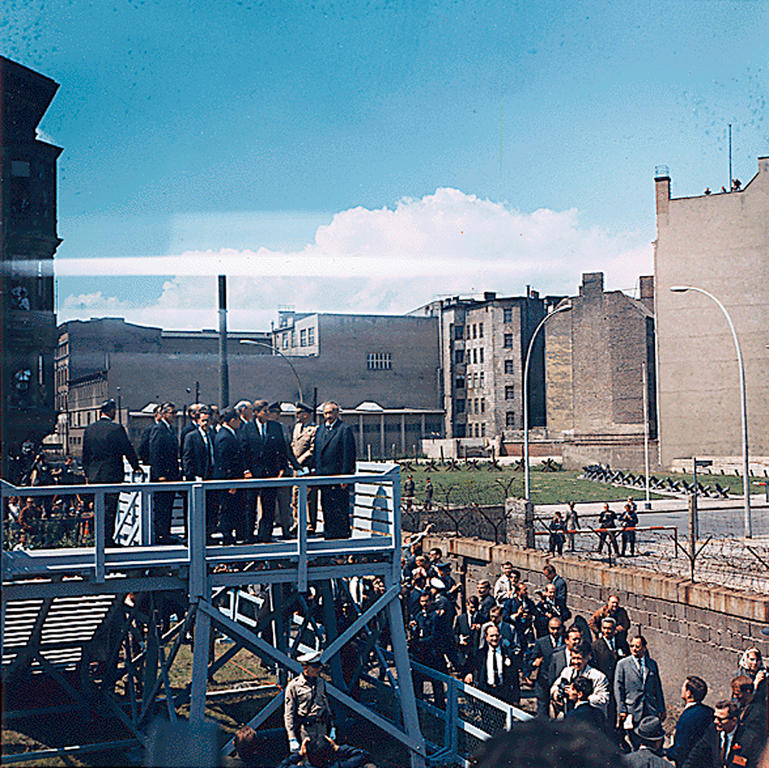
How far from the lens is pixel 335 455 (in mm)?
6711

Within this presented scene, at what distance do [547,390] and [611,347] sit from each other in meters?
5.31

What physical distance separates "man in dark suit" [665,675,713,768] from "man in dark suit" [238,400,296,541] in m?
2.85

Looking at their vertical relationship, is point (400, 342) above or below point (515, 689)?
above

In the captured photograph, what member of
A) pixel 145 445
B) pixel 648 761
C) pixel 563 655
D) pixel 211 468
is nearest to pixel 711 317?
pixel 563 655

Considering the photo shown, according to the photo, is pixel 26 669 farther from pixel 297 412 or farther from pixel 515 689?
pixel 515 689

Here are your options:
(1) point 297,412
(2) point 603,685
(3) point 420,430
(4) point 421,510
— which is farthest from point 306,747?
(4) point 421,510

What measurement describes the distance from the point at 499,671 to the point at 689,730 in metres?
2.48

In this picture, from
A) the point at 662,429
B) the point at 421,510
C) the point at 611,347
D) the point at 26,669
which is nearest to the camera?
the point at 26,669

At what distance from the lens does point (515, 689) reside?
749 cm

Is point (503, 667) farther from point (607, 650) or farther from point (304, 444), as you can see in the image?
point (304, 444)

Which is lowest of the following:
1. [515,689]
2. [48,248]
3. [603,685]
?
[515,689]

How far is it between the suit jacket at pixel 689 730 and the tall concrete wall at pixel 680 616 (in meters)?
3.35

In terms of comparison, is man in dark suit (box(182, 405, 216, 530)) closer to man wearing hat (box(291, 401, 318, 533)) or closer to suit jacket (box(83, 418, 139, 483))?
suit jacket (box(83, 418, 139, 483))

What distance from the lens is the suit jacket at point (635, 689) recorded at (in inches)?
244
